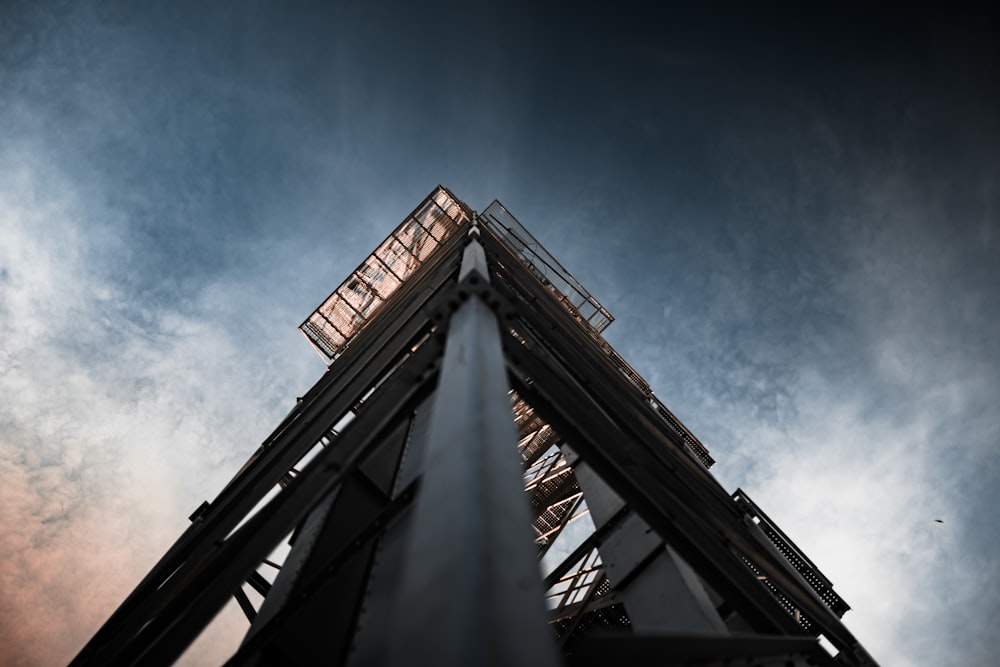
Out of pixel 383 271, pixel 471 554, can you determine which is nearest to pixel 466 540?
pixel 471 554

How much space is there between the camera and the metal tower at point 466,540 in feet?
4.48

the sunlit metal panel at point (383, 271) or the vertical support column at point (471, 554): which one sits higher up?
the sunlit metal panel at point (383, 271)

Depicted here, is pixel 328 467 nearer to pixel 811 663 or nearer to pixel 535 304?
pixel 811 663

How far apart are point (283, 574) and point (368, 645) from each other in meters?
1.56

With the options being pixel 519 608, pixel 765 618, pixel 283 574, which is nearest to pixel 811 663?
pixel 765 618

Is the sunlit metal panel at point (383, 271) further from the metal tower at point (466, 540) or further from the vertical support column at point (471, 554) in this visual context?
the vertical support column at point (471, 554)

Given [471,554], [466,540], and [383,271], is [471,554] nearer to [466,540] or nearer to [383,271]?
[466,540]

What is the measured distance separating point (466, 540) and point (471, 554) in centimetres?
5

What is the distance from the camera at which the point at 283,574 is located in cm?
384

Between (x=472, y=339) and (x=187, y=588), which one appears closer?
(x=472, y=339)

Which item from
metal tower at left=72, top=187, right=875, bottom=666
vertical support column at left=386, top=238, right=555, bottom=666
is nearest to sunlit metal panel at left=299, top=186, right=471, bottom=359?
metal tower at left=72, top=187, right=875, bottom=666

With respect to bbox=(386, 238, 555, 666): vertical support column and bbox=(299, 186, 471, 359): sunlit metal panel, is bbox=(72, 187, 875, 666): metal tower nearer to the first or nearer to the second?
bbox=(386, 238, 555, 666): vertical support column

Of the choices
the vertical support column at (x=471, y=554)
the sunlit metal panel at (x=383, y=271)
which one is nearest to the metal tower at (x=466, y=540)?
the vertical support column at (x=471, y=554)

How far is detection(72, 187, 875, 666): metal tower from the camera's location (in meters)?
1.37
